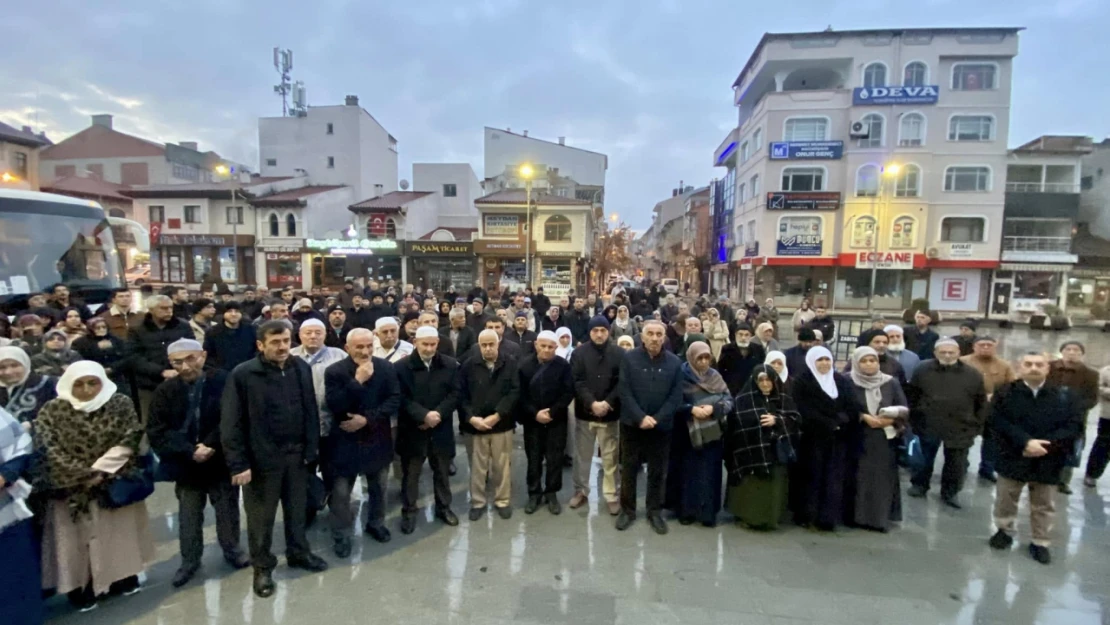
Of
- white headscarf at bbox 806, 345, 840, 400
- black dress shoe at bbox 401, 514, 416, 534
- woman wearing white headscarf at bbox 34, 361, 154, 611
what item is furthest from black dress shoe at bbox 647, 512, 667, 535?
woman wearing white headscarf at bbox 34, 361, 154, 611

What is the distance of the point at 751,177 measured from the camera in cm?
3275

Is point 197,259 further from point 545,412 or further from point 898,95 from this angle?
point 898,95

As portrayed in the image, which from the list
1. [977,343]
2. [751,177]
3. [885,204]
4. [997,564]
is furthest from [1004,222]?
[997,564]

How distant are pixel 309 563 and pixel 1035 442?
5866mm

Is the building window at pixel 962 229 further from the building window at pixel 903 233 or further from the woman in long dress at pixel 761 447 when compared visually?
the woman in long dress at pixel 761 447

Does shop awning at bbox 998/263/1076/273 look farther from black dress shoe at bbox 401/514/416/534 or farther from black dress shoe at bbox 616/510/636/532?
black dress shoe at bbox 401/514/416/534

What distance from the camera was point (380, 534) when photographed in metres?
4.59

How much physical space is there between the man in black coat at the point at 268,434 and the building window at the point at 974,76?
36.6 m

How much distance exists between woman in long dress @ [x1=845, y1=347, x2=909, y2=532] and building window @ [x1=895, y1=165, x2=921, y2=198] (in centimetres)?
2960

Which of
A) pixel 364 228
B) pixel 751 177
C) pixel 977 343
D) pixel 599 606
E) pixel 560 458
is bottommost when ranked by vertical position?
pixel 599 606

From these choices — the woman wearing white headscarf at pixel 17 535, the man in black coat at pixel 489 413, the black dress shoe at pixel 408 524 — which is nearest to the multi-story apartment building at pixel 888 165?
the man in black coat at pixel 489 413

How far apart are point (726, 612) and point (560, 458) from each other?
2104mm

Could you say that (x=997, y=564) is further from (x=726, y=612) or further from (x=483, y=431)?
(x=483, y=431)

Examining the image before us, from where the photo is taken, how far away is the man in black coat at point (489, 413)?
506cm
